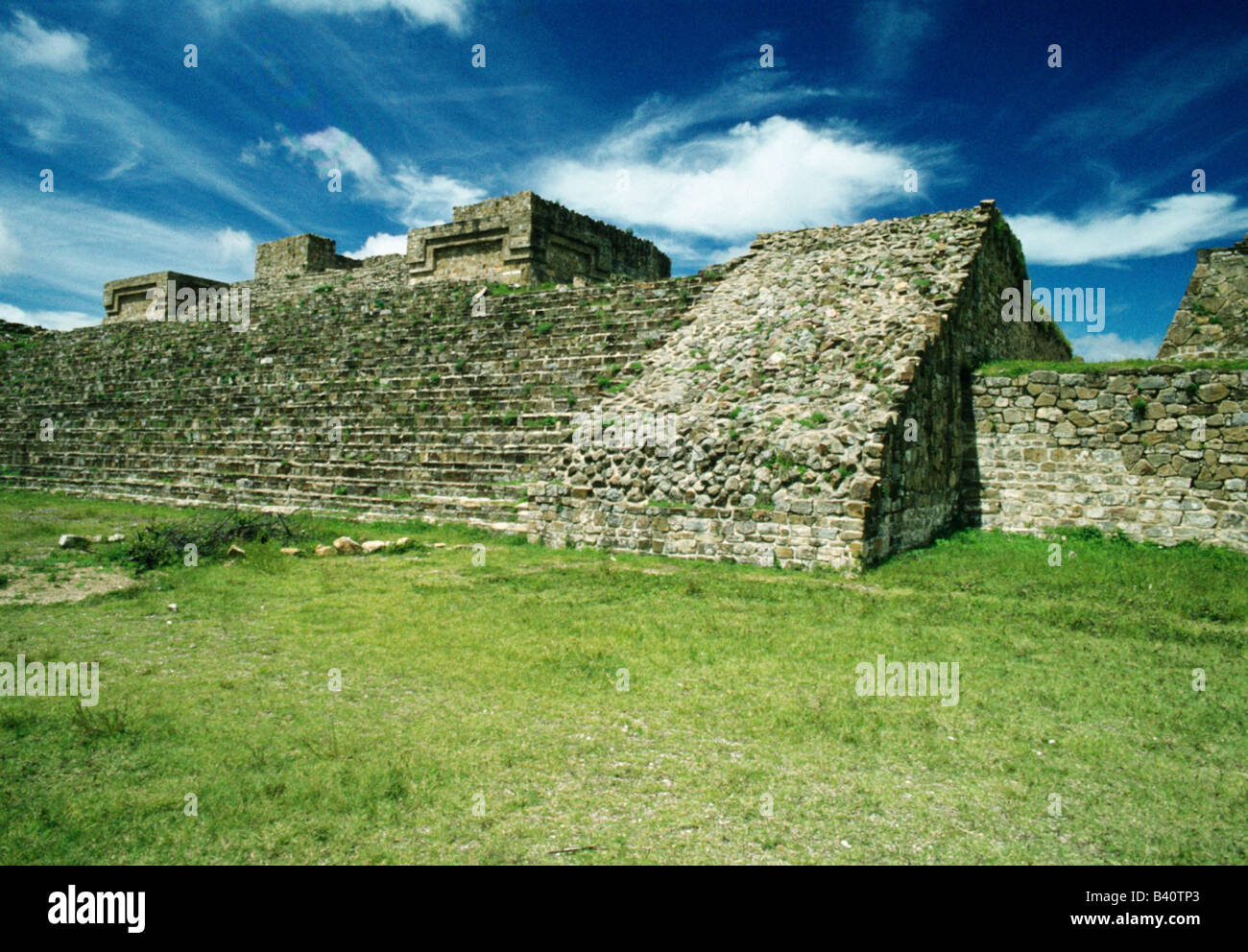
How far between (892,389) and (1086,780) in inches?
268

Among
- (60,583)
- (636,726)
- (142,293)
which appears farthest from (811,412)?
(142,293)

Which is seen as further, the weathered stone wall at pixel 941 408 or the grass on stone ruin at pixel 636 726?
the weathered stone wall at pixel 941 408

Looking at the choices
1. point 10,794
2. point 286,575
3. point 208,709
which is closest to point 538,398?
point 286,575

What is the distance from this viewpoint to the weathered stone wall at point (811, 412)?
9.29m

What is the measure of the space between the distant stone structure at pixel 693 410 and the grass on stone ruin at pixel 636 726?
211 cm

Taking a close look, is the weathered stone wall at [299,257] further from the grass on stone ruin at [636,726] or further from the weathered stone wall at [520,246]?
the grass on stone ruin at [636,726]

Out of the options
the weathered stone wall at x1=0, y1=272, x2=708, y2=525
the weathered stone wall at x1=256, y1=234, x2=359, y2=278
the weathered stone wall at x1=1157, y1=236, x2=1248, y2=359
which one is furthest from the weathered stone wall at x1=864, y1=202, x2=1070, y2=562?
the weathered stone wall at x1=256, y1=234, x2=359, y2=278

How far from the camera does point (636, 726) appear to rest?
14.7ft

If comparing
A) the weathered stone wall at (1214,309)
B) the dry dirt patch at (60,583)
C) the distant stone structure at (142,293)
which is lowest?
the dry dirt patch at (60,583)

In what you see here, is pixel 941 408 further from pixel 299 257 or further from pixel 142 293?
pixel 142 293

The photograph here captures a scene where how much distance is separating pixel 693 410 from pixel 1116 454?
6.21 meters

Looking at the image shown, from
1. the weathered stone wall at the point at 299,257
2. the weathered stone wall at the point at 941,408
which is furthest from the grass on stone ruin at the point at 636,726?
the weathered stone wall at the point at 299,257

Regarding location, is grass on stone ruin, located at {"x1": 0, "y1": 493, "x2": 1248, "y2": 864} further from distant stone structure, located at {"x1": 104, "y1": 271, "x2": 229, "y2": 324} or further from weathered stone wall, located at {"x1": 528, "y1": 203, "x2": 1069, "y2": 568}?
distant stone structure, located at {"x1": 104, "y1": 271, "x2": 229, "y2": 324}

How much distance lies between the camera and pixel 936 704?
4871mm
